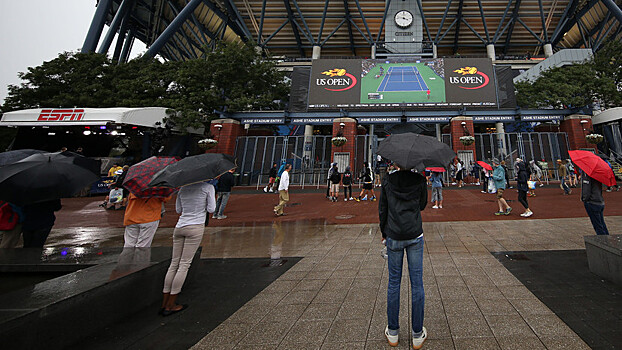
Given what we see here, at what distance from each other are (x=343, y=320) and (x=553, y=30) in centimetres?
5203

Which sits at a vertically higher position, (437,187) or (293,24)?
(293,24)

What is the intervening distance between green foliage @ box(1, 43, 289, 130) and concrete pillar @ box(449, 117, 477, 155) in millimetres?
16362

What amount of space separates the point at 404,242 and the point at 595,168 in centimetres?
476

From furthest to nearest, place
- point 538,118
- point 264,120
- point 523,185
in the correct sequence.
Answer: point 264,120 → point 538,118 → point 523,185

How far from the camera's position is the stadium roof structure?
31.9 metres

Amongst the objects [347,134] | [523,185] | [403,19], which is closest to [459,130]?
[347,134]

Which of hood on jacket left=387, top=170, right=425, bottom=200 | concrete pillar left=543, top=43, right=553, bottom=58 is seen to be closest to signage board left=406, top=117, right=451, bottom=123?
hood on jacket left=387, top=170, right=425, bottom=200

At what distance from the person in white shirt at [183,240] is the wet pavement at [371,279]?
520 millimetres

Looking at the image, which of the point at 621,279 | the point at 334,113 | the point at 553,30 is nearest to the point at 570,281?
the point at 621,279

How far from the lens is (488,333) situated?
2.58m

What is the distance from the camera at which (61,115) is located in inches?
682

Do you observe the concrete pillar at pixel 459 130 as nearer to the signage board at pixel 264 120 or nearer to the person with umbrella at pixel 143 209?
the signage board at pixel 264 120

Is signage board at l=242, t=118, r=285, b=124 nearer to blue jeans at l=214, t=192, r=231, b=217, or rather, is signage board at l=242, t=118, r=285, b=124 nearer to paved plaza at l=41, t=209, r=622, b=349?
blue jeans at l=214, t=192, r=231, b=217

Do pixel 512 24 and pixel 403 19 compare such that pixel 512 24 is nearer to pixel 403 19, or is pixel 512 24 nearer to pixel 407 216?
pixel 403 19
